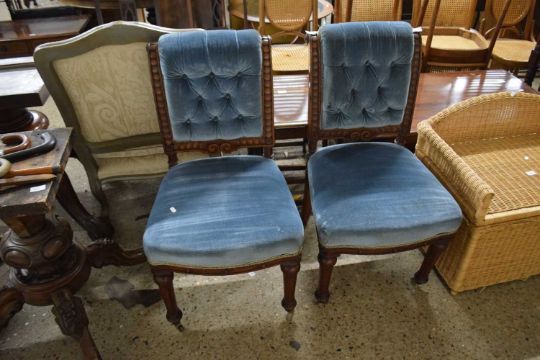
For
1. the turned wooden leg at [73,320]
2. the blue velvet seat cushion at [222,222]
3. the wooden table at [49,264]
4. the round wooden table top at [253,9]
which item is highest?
the round wooden table top at [253,9]

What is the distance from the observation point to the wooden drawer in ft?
8.91

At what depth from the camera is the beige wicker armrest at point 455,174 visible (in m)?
1.25

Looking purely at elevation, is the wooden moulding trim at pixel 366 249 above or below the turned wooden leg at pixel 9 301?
above

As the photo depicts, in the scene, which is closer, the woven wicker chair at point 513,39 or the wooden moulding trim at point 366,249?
the wooden moulding trim at point 366,249

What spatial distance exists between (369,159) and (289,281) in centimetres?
55

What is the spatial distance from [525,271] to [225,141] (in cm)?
130

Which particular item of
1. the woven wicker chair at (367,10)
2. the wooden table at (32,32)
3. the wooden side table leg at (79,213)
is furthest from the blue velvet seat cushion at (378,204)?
the wooden table at (32,32)

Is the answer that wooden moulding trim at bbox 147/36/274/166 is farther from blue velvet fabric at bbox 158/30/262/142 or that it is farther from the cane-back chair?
the cane-back chair

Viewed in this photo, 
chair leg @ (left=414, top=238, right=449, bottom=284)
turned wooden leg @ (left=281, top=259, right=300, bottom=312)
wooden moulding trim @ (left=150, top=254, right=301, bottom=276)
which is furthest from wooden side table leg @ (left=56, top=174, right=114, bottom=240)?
chair leg @ (left=414, top=238, right=449, bottom=284)

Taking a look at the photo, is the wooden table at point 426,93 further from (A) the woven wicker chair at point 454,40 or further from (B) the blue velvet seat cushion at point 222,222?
(A) the woven wicker chair at point 454,40

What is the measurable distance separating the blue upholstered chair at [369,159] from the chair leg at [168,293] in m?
0.53

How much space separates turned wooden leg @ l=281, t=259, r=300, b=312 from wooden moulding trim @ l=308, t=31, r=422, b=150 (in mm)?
491

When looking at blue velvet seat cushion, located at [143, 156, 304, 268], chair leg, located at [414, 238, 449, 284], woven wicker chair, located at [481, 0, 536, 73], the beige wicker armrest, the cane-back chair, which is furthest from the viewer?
woven wicker chair, located at [481, 0, 536, 73]

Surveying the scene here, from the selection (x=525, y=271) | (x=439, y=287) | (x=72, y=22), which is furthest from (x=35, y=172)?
(x=72, y=22)
